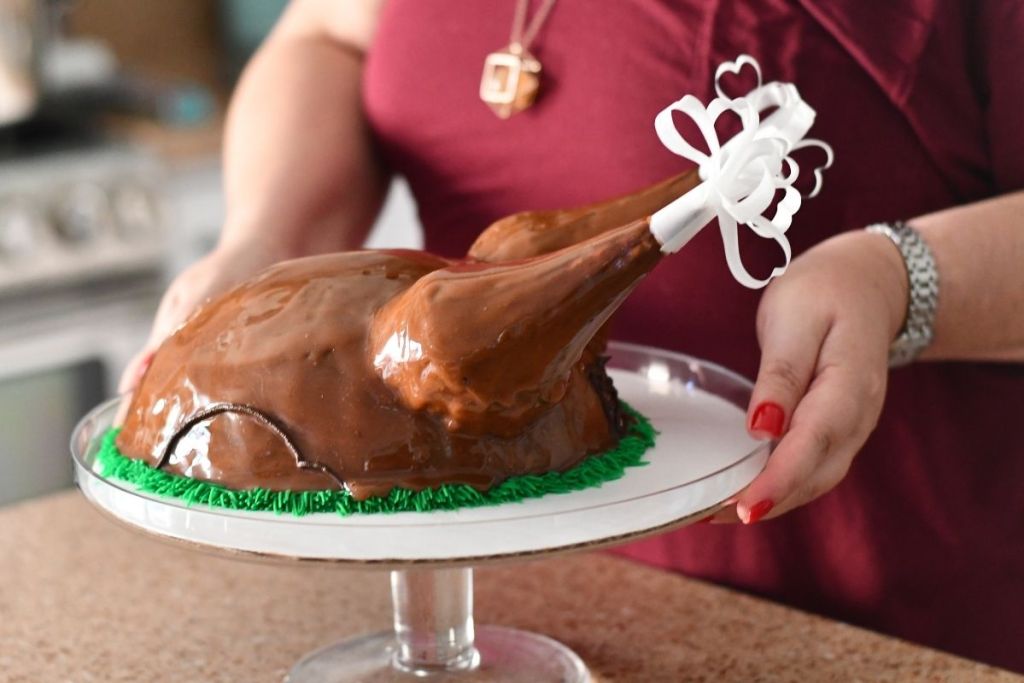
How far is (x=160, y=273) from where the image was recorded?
2.19 metres

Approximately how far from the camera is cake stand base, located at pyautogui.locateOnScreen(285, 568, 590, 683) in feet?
2.39

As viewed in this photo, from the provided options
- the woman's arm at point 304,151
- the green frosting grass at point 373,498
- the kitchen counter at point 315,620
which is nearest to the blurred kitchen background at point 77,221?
the woman's arm at point 304,151

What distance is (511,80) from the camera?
0.94m

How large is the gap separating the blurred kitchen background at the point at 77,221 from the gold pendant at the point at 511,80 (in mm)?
1006

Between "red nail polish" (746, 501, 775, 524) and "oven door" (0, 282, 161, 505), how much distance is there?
1.56m

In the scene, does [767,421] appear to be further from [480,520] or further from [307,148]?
[307,148]

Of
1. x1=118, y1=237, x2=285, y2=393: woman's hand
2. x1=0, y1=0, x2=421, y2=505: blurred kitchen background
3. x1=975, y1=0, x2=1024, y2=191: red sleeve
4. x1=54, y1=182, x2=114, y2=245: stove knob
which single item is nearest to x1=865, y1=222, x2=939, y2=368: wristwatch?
x1=975, y1=0, x2=1024, y2=191: red sleeve

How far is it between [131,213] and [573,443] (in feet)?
5.11

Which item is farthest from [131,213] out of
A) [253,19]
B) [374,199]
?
[374,199]

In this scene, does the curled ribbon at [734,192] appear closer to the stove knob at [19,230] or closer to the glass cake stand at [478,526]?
the glass cake stand at [478,526]

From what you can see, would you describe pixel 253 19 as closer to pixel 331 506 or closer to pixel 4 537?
pixel 4 537

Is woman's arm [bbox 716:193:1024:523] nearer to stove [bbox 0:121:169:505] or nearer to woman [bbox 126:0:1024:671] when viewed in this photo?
woman [bbox 126:0:1024:671]

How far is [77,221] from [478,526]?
1.61 meters

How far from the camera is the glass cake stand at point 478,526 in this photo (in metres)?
0.59
